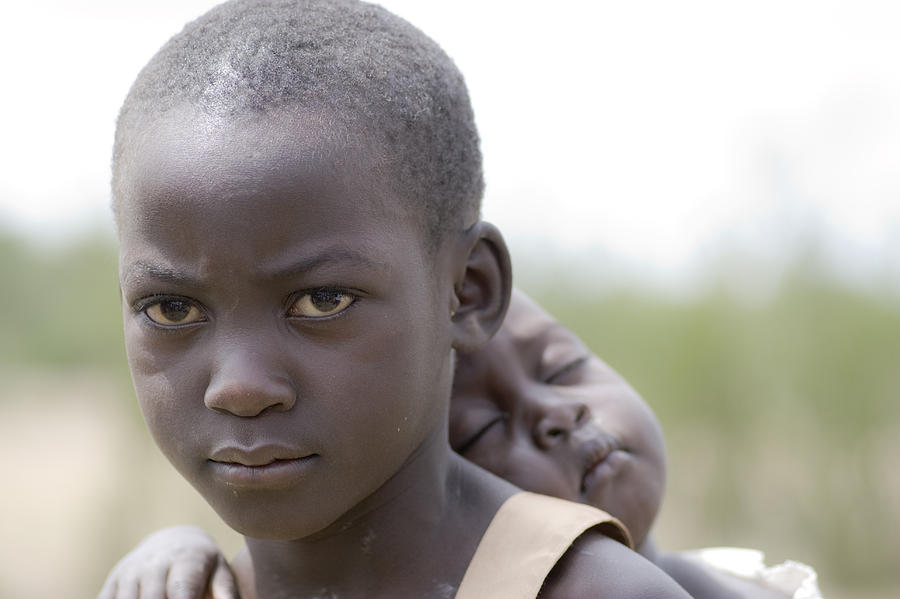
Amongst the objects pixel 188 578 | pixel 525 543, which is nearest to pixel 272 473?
pixel 525 543

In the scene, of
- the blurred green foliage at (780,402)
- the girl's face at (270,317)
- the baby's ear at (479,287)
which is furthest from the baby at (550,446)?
the blurred green foliage at (780,402)

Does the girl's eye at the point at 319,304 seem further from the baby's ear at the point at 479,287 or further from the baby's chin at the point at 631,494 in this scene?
the baby's chin at the point at 631,494

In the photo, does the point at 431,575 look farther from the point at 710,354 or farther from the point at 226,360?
the point at 710,354

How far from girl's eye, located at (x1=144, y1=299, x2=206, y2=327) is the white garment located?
1363 mm

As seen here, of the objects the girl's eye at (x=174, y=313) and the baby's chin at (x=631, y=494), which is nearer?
the girl's eye at (x=174, y=313)

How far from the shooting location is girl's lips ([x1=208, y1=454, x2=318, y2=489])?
160cm

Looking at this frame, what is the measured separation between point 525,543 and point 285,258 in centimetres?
63

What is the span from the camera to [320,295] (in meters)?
1.59

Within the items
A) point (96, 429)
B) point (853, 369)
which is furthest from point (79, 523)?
point (853, 369)

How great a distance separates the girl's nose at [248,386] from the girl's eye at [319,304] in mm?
91

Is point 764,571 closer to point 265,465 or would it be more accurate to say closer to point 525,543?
point 525,543

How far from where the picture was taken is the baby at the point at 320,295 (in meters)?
1.57

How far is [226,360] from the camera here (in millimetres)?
1570

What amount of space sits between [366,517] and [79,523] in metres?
11.1
